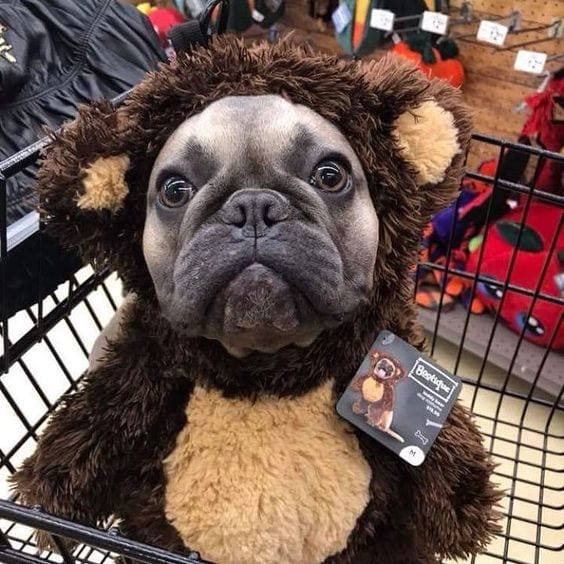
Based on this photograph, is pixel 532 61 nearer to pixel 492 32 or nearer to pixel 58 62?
pixel 492 32

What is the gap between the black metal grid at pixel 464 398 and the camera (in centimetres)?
52

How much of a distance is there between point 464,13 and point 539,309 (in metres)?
0.61

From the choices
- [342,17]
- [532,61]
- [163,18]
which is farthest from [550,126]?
[163,18]

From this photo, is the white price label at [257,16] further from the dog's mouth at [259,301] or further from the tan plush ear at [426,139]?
A: the dog's mouth at [259,301]

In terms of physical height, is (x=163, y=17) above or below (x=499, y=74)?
above

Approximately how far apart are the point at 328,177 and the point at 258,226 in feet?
0.23

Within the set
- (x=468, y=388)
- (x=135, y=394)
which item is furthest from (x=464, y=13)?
(x=135, y=394)

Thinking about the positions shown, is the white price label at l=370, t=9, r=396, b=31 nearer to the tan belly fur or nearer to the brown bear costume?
the brown bear costume

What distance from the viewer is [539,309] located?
1119 millimetres

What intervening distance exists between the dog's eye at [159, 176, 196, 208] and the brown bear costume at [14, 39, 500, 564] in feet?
0.13

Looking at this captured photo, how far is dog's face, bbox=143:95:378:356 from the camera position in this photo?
0.42m

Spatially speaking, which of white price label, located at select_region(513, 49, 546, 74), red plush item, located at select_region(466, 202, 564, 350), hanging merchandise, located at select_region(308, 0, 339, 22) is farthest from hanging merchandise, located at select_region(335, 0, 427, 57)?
red plush item, located at select_region(466, 202, 564, 350)

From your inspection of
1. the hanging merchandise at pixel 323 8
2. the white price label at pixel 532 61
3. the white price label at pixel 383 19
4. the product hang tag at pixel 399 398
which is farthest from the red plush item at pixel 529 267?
the hanging merchandise at pixel 323 8

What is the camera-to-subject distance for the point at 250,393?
53 centimetres
